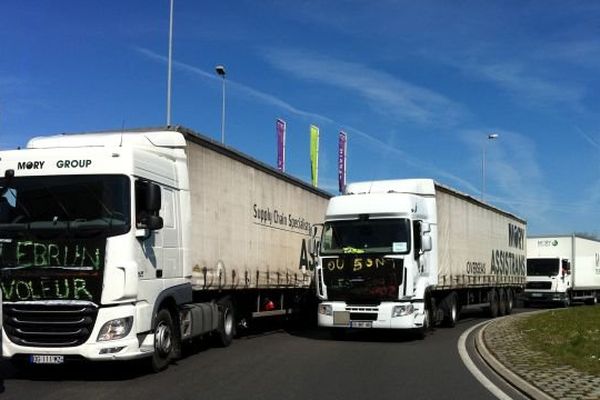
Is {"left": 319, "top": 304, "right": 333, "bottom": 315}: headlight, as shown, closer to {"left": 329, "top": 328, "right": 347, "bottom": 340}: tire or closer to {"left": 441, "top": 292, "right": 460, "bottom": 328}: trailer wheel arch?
{"left": 329, "top": 328, "right": 347, "bottom": 340}: tire

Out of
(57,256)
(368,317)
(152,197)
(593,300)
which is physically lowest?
(593,300)

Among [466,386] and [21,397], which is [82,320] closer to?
[21,397]

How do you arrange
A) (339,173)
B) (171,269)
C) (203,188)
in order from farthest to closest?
1. (339,173)
2. (203,188)
3. (171,269)

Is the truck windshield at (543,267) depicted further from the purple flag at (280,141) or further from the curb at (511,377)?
the curb at (511,377)

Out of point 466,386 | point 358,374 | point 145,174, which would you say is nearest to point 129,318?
point 145,174

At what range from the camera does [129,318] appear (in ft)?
31.5

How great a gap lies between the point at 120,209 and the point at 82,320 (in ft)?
5.23

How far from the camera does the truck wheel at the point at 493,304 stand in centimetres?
2653

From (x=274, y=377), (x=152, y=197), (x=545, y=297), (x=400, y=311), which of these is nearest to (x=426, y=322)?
(x=400, y=311)

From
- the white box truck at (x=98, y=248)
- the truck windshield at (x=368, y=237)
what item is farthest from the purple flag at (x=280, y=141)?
the white box truck at (x=98, y=248)

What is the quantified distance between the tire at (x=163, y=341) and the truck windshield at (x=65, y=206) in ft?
5.89

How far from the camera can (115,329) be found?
9.51 m

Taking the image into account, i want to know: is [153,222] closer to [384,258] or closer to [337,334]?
[384,258]

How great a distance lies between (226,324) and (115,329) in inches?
199
